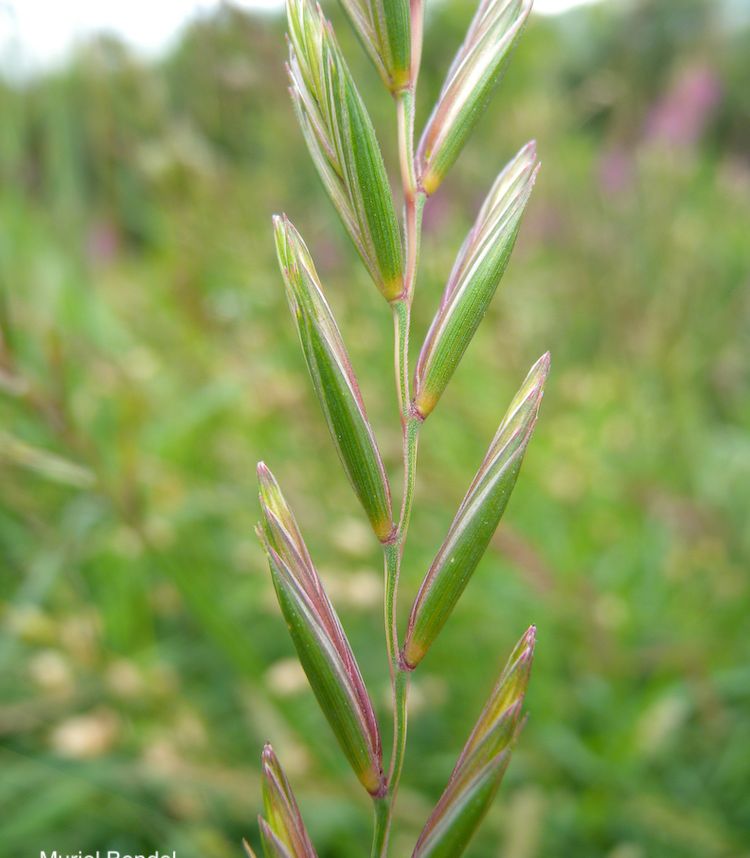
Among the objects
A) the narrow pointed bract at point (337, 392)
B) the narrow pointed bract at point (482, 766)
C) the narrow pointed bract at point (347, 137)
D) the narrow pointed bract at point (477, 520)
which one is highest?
the narrow pointed bract at point (347, 137)

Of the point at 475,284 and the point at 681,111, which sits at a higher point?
the point at 475,284

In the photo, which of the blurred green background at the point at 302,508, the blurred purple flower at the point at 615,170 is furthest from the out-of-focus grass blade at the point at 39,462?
the blurred purple flower at the point at 615,170

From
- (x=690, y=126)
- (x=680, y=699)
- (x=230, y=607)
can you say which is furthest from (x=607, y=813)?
(x=690, y=126)

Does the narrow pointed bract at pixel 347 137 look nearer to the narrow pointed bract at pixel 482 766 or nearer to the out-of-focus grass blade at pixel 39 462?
the narrow pointed bract at pixel 482 766

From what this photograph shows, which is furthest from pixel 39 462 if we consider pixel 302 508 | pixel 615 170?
pixel 615 170

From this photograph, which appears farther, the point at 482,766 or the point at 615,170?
the point at 615,170

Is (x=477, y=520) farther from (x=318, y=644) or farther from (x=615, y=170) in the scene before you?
(x=615, y=170)

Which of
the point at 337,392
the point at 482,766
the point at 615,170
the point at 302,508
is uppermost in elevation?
the point at 337,392
